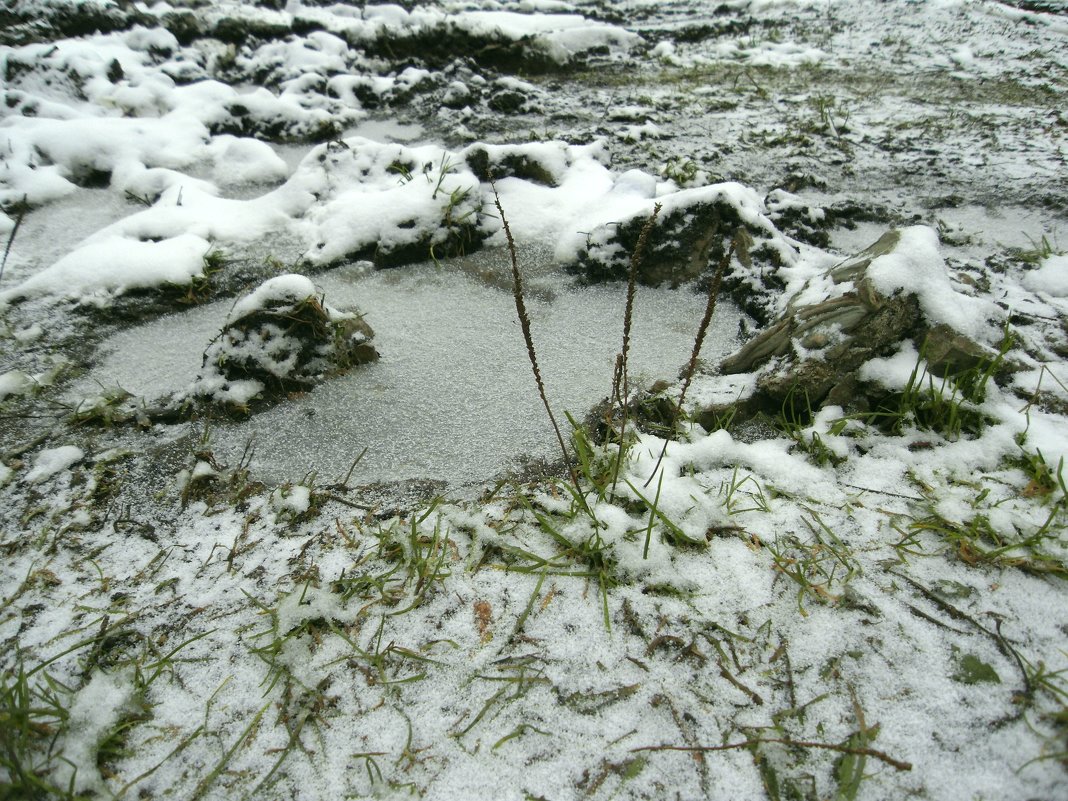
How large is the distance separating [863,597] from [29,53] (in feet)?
19.5

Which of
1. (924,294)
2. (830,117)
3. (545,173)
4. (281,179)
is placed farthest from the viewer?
(830,117)

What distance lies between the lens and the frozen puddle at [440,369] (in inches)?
75.7

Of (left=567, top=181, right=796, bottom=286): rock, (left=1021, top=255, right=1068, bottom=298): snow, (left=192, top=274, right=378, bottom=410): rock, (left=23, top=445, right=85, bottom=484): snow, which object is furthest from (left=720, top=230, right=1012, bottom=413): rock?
(left=23, top=445, right=85, bottom=484): snow

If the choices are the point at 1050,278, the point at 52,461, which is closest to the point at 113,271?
the point at 52,461

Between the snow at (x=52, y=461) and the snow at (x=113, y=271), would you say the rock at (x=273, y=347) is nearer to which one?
the snow at (x=52, y=461)

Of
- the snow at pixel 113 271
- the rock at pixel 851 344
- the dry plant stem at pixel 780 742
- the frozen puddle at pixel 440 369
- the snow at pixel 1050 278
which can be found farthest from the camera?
the snow at pixel 113 271

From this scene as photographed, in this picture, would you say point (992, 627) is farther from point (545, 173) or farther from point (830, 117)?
point (830, 117)

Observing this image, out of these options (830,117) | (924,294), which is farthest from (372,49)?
(924,294)

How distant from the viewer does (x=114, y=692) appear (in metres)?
1.28

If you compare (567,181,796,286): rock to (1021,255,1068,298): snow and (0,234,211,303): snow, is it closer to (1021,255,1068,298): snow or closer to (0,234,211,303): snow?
(1021,255,1068,298): snow

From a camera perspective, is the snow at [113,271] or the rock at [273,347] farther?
the snow at [113,271]

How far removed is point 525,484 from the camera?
1777 mm

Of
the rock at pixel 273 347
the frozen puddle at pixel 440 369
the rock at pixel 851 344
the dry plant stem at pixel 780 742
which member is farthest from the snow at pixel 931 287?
the rock at pixel 273 347

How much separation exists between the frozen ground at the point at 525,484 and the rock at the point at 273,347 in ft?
0.14
